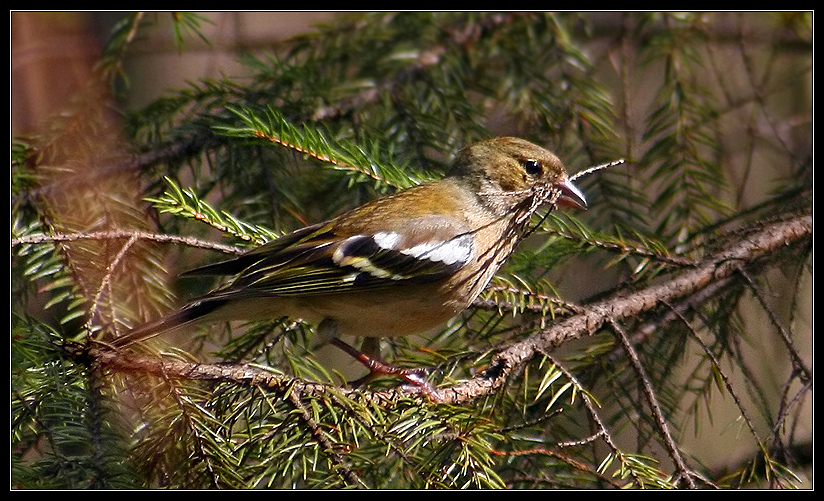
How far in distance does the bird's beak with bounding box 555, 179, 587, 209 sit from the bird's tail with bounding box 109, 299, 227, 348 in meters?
1.39

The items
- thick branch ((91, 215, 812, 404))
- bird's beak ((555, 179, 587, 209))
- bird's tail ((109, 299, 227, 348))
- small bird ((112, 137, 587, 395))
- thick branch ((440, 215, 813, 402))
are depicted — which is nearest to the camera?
thick branch ((91, 215, 812, 404))

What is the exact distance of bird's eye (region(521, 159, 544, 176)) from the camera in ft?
9.84

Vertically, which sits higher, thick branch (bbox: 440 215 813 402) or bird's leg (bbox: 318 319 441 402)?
thick branch (bbox: 440 215 813 402)

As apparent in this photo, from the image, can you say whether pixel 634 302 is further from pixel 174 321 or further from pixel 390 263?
pixel 174 321

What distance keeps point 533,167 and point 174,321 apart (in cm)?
151

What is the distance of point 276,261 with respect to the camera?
2.66m

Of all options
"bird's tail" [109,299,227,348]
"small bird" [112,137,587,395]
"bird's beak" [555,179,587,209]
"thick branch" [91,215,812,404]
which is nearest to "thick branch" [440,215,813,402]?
"thick branch" [91,215,812,404]

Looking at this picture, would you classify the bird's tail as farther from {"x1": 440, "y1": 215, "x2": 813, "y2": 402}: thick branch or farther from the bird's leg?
{"x1": 440, "y1": 215, "x2": 813, "y2": 402}: thick branch

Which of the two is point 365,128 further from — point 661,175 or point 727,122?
point 727,122

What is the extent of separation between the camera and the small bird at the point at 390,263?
102 inches

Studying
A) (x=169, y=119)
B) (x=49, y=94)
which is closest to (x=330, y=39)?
(x=169, y=119)

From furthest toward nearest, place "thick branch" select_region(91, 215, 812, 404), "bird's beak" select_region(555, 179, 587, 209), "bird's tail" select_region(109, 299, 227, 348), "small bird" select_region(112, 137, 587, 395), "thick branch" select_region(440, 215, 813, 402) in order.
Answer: "bird's beak" select_region(555, 179, 587, 209), "small bird" select_region(112, 137, 587, 395), "thick branch" select_region(440, 215, 813, 402), "bird's tail" select_region(109, 299, 227, 348), "thick branch" select_region(91, 215, 812, 404)

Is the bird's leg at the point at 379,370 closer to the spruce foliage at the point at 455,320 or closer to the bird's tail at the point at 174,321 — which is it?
the spruce foliage at the point at 455,320

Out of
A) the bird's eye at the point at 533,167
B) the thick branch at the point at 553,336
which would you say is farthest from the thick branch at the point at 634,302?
the bird's eye at the point at 533,167
